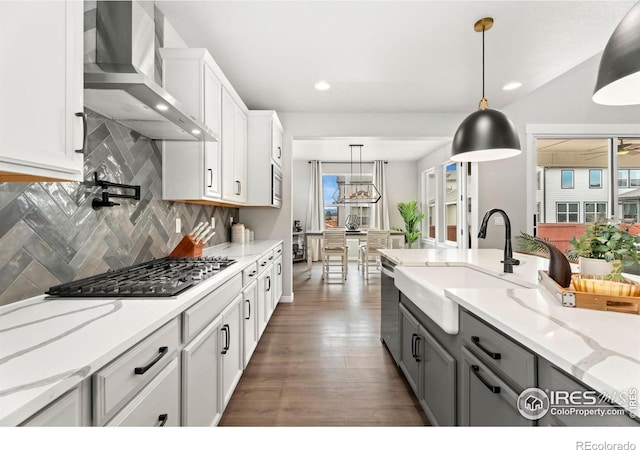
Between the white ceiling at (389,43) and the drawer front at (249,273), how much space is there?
1.85 metres

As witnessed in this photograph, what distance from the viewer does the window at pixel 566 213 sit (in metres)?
4.36

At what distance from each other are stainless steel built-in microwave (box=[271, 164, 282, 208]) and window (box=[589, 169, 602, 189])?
4.24 metres

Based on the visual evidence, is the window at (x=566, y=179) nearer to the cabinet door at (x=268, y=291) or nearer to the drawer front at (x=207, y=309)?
the cabinet door at (x=268, y=291)

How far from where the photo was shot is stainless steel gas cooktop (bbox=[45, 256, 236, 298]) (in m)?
1.29

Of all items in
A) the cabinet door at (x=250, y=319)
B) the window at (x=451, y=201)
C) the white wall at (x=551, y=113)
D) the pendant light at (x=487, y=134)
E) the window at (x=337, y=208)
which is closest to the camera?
the pendant light at (x=487, y=134)

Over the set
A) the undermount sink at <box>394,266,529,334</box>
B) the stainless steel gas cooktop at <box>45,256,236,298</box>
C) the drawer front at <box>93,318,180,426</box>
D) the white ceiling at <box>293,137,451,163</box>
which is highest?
the white ceiling at <box>293,137,451,163</box>

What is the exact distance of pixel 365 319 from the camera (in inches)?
146

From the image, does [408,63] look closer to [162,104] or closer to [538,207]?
[162,104]

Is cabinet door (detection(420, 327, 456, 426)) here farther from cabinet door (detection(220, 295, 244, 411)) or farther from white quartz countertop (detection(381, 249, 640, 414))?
cabinet door (detection(220, 295, 244, 411))

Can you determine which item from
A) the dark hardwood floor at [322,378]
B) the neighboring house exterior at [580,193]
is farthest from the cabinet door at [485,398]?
the neighboring house exterior at [580,193]

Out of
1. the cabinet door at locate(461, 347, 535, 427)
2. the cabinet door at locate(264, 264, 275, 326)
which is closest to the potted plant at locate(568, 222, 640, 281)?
the cabinet door at locate(461, 347, 535, 427)

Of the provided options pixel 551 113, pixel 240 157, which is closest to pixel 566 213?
pixel 551 113

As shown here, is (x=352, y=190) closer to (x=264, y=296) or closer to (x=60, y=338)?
(x=264, y=296)
